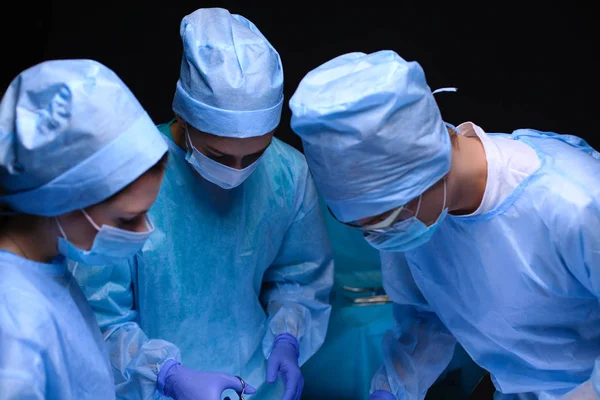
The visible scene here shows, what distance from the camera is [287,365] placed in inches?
75.5

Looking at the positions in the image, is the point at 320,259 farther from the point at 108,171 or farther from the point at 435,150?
the point at 108,171

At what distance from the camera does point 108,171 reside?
3.99 ft

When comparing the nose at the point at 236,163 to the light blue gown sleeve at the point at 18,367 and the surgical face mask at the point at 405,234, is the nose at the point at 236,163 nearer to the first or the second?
the surgical face mask at the point at 405,234

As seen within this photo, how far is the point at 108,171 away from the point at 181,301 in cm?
74

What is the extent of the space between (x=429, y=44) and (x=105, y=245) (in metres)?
1.67

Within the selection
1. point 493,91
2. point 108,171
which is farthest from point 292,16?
point 108,171

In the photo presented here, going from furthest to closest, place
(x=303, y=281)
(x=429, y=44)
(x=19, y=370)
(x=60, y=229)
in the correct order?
(x=429, y=44), (x=303, y=281), (x=60, y=229), (x=19, y=370)

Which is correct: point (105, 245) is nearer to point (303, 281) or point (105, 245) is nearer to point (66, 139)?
point (66, 139)

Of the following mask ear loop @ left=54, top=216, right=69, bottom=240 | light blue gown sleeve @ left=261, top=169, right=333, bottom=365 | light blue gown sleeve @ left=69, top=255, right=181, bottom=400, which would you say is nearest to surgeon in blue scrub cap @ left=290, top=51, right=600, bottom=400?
light blue gown sleeve @ left=261, top=169, right=333, bottom=365

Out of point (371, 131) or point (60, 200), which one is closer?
point (60, 200)

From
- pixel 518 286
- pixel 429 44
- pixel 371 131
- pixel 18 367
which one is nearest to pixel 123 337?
pixel 18 367

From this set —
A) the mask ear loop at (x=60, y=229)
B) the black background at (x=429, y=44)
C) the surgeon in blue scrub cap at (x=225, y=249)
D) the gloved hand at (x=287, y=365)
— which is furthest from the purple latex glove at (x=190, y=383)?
the black background at (x=429, y=44)

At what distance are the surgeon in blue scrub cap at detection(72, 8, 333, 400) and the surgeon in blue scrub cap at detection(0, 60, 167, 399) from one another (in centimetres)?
38

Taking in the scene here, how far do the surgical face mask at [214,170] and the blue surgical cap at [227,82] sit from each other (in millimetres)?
72
